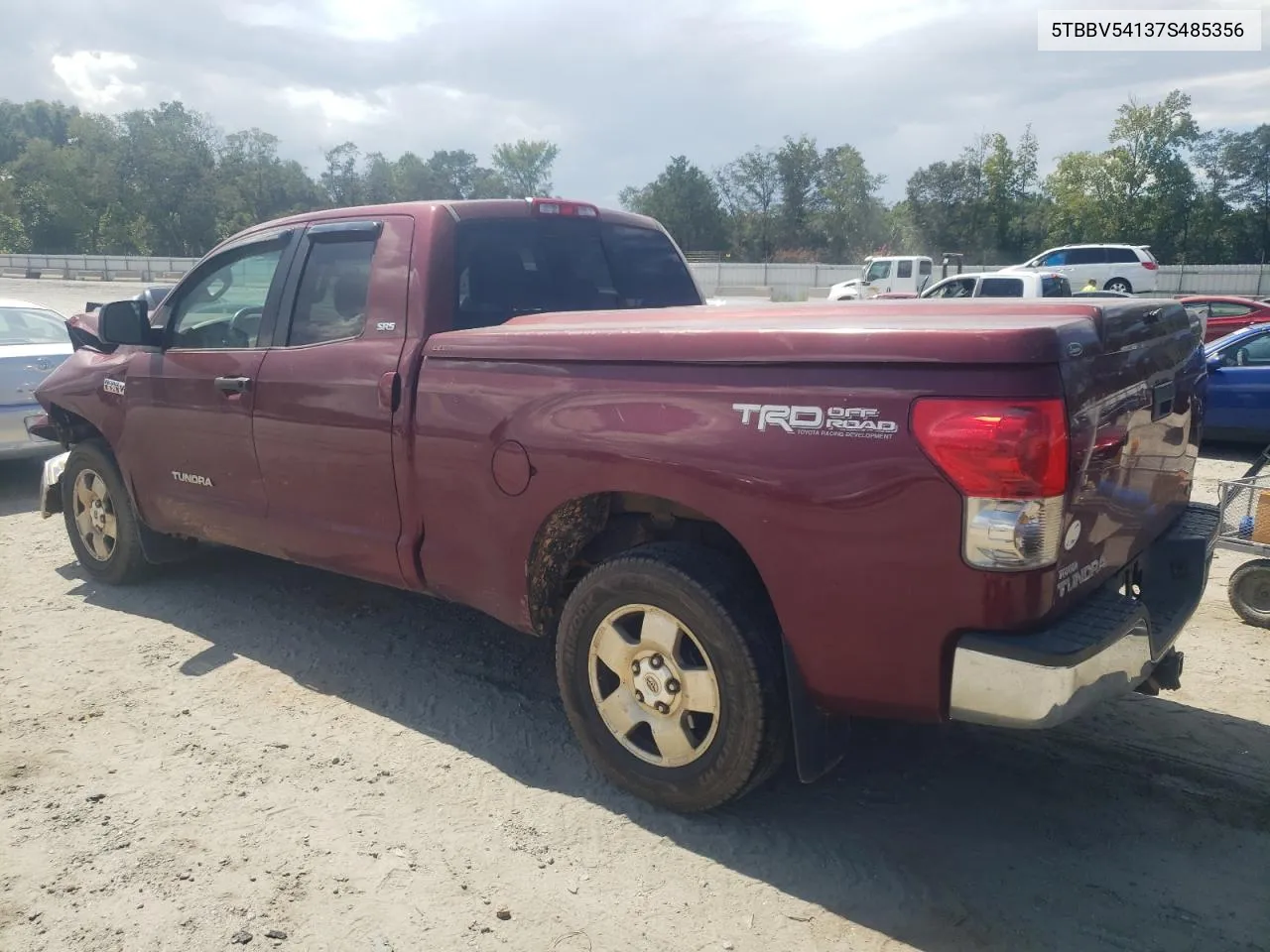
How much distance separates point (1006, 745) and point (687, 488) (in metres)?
1.75

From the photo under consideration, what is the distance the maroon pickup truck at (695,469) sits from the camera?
2.46m

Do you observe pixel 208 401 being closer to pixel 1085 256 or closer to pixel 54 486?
pixel 54 486

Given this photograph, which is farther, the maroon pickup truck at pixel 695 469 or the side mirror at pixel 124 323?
the side mirror at pixel 124 323

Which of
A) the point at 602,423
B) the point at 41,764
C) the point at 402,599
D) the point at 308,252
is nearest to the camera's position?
the point at 602,423


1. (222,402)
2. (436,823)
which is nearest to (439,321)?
(222,402)

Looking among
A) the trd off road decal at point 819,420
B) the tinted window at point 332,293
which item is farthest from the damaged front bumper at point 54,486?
the trd off road decal at point 819,420

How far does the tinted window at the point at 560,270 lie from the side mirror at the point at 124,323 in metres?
2.02

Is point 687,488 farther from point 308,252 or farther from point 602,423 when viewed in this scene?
point 308,252

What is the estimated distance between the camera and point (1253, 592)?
191 inches

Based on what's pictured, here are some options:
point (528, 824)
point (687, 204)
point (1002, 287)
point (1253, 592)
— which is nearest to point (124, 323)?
point (528, 824)

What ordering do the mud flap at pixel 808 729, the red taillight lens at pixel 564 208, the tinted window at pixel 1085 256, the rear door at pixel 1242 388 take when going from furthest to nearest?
the tinted window at pixel 1085 256
the rear door at pixel 1242 388
the red taillight lens at pixel 564 208
the mud flap at pixel 808 729

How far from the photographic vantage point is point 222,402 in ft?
15.0

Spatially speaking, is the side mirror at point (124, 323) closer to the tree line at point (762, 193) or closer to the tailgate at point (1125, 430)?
the tailgate at point (1125, 430)

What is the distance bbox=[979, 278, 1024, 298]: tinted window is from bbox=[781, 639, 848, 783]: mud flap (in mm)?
15304
